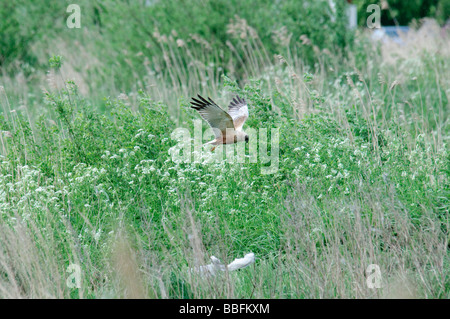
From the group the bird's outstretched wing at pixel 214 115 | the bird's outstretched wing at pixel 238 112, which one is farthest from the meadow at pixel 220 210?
the bird's outstretched wing at pixel 214 115

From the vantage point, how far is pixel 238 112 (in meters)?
4.88

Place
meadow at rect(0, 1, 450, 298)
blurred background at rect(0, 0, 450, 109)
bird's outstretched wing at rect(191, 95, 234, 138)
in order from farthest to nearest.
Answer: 1. blurred background at rect(0, 0, 450, 109)
2. bird's outstretched wing at rect(191, 95, 234, 138)
3. meadow at rect(0, 1, 450, 298)

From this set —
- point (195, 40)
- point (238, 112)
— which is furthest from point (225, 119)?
point (195, 40)

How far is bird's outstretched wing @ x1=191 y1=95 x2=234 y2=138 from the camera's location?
4.26 meters

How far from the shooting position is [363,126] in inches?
190

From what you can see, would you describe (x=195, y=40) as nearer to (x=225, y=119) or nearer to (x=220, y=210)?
(x=225, y=119)

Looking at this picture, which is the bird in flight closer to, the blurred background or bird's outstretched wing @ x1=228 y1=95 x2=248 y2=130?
bird's outstretched wing @ x1=228 y1=95 x2=248 y2=130

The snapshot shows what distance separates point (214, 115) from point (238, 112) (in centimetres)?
56

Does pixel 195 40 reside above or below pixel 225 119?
above

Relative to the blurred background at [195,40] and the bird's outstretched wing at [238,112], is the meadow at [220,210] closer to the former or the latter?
the bird's outstretched wing at [238,112]

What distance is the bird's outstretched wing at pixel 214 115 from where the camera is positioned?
4.26 metres

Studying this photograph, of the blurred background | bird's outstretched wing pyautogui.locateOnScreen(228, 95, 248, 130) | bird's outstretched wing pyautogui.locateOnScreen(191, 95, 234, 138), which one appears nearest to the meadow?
bird's outstretched wing pyautogui.locateOnScreen(228, 95, 248, 130)

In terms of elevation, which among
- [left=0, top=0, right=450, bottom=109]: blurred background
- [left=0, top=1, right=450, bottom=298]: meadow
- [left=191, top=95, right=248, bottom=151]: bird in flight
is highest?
[left=0, top=0, right=450, bottom=109]: blurred background
